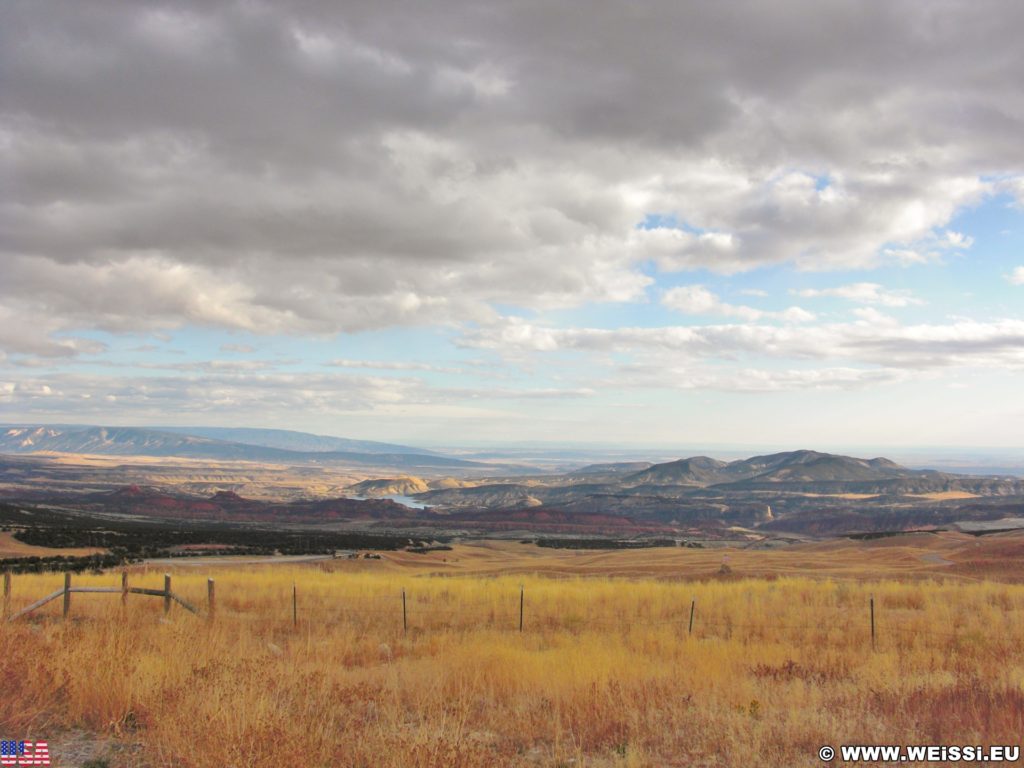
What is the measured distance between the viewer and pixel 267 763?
586 centimetres

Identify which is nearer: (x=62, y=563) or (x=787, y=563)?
(x=62, y=563)

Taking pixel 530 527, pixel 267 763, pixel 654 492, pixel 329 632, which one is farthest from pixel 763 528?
pixel 267 763

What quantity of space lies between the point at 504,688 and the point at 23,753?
568 centimetres

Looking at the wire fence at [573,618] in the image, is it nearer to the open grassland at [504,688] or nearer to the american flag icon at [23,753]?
the open grassland at [504,688]

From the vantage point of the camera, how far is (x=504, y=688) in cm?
994

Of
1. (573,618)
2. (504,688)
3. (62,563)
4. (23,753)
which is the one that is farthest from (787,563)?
(62,563)

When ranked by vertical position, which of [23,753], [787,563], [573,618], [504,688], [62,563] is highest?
[23,753]

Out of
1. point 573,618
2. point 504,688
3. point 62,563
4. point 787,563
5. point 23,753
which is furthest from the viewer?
point 787,563

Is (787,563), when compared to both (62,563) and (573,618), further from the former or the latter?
(62,563)

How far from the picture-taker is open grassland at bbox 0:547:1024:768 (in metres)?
7.02

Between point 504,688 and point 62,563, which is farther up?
point 504,688

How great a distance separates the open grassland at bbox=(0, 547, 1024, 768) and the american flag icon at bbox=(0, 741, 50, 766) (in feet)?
0.74

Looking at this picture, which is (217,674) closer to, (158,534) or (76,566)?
(76,566)

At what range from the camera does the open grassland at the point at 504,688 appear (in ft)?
23.0
